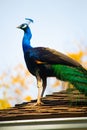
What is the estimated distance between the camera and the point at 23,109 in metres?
2.37

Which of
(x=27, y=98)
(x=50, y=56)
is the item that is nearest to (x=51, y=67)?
(x=50, y=56)

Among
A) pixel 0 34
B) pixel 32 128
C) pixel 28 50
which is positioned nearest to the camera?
pixel 32 128

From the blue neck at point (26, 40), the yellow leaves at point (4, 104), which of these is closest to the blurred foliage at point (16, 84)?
the yellow leaves at point (4, 104)

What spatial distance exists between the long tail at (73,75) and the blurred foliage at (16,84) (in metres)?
0.08

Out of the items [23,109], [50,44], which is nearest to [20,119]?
[23,109]

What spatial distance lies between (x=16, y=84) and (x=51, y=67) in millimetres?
301

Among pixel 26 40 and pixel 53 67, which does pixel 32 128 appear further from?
pixel 26 40

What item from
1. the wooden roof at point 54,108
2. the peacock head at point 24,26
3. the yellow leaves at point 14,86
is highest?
the peacock head at point 24,26

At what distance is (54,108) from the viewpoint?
2307 mm

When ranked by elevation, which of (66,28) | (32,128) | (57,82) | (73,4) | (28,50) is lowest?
(32,128)

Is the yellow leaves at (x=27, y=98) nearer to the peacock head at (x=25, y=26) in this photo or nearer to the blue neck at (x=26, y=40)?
the blue neck at (x=26, y=40)

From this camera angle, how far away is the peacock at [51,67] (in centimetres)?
234

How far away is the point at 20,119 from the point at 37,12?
838 mm

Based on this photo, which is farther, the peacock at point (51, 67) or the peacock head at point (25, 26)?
the peacock head at point (25, 26)
